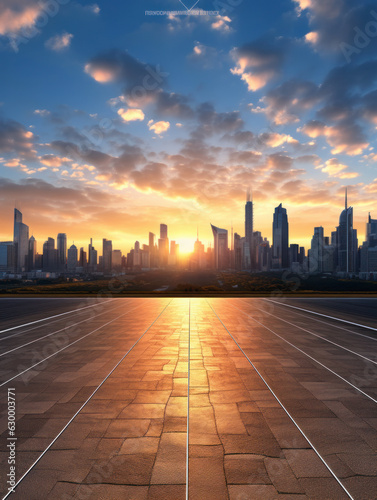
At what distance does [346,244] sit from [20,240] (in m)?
185

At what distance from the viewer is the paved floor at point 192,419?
3.71 meters

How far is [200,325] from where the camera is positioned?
544 inches

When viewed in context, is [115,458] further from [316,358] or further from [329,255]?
[329,255]

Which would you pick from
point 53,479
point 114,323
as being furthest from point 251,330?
point 53,479

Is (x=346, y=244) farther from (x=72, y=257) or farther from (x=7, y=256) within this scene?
(x=7, y=256)

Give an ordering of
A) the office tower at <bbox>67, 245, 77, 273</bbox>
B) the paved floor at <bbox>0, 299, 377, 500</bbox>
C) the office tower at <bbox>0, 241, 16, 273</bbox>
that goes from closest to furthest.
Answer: the paved floor at <bbox>0, 299, 377, 500</bbox> → the office tower at <bbox>0, 241, 16, 273</bbox> → the office tower at <bbox>67, 245, 77, 273</bbox>

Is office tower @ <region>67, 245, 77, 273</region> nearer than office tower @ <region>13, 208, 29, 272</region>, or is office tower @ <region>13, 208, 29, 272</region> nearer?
office tower @ <region>13, 208, 29, 272</region>

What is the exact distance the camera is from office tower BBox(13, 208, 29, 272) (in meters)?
128

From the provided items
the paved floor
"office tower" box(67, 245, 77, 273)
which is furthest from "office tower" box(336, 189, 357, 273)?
the paved floor

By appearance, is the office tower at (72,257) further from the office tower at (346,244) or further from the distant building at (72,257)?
the office tower at (346,244)

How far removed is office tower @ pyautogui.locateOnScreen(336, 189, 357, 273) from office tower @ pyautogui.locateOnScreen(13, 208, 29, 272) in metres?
171

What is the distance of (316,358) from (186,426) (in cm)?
557

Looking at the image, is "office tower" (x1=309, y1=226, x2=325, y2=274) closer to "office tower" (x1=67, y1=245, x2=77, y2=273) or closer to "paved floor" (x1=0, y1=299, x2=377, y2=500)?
"office tower" (x1=67, y1=245, x2=77, y2=273)

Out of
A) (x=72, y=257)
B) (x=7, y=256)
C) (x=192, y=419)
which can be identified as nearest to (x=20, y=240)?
(x=7, y=256)
